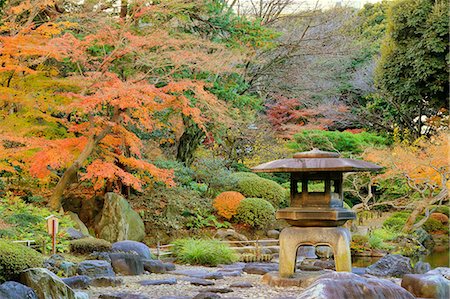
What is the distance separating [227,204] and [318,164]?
24.1ft

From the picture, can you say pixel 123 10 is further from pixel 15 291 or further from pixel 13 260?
pixel 15 291

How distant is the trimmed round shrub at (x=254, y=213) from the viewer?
50.9 feet

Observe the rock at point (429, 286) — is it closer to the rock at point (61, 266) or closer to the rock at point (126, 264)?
the rock at point (126, 264)

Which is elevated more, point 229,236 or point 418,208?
point 418,208

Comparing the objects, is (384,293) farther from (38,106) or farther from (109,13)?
(109,13)

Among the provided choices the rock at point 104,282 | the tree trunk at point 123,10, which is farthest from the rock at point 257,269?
the tree trunk at point 123,10

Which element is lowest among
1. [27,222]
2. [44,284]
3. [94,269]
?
[94,269]

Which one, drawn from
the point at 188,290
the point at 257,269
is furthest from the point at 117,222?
the point at 188,290

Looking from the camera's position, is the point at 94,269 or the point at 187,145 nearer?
the point at 94,269

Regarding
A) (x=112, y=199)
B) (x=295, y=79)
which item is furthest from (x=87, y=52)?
(x=295, y=79)

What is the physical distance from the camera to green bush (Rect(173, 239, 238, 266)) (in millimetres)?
11453

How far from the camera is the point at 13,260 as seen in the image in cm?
606

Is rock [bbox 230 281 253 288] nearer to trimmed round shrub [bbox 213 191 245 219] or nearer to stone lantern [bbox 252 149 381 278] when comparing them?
stone lantern [bbox 252 149 381 278]

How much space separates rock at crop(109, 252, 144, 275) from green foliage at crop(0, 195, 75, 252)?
118 cm
